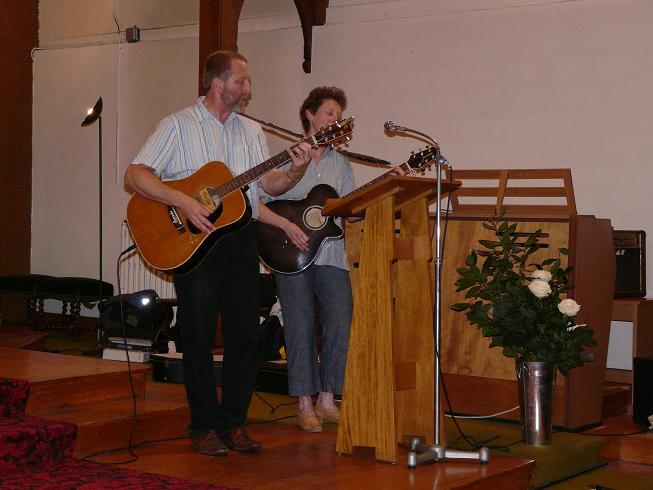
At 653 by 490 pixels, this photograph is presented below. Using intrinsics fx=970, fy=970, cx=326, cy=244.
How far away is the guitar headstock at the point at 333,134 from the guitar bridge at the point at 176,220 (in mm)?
622

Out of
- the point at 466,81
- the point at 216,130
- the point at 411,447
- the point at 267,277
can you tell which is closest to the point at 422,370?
the point at 411,447

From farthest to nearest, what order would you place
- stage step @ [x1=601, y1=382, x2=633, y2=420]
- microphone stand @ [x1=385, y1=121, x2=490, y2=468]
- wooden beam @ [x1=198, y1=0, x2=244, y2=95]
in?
1. wooden beam @ [x1=198, y1=0, x2=244, y2=95]
2. stage step @ [x1=601, y1=382, x2=633, y2=420]
3. microphone stand @ [x1=385, y1=121, x2=490, y2=468]

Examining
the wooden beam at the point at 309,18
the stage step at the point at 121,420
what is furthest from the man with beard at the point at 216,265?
the wooden beam at the point at 309,18

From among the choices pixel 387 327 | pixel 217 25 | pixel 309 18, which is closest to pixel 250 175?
pixel 387 327

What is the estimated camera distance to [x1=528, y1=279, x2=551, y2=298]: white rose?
177 inches

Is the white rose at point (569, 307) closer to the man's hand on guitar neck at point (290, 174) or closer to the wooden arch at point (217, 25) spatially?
the man's hand on guitar neck at point (290, 174)

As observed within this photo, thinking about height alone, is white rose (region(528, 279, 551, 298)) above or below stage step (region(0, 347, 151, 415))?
above

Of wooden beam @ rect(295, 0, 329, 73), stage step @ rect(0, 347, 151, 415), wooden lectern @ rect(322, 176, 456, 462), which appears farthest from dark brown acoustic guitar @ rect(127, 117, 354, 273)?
wooden beam @ rect(295, 0, 329, 73)

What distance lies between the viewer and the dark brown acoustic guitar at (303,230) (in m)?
4.38

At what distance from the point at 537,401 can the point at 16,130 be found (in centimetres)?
663

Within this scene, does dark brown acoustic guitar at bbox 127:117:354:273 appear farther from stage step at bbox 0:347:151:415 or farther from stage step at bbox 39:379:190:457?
stage step at bbox 0:347:151:415

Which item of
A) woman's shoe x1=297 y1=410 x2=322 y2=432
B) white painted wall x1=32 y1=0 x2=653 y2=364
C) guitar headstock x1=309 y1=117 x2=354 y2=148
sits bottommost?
woman's shoe x1=297 y1=410 x2=322 y2=432

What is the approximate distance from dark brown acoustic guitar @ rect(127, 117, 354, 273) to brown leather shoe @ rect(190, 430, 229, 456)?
2.24 ft

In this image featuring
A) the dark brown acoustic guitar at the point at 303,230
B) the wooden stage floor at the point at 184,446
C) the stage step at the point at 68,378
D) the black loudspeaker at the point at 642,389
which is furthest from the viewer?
the black loudspeaker at the point at 642,389
